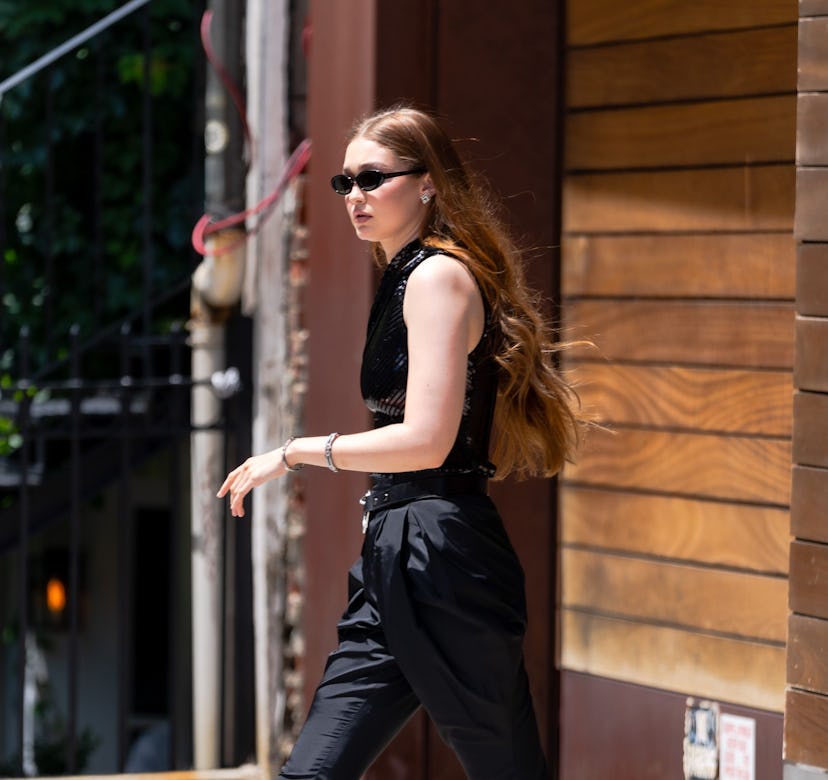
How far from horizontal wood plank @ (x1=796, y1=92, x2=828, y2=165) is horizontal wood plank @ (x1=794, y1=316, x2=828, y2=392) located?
31 centimetres

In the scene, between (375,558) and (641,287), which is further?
(641,287)

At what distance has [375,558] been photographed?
2.91 metres

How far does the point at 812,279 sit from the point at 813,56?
0.44 m

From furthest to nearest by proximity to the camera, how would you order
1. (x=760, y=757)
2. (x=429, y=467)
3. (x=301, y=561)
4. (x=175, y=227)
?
(x=175, y=227) < (x=301, y=561) < (x=760, y=757) < (x=429, y=467)

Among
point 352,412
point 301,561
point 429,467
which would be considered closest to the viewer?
point 429,467

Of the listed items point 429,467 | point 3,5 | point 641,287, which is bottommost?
point 429,467

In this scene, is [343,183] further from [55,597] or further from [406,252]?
[55,597]

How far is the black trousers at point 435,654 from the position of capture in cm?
→ 287

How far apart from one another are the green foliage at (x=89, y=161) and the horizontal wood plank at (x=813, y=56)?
4.25 meters

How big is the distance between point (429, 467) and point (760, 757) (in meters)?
1.65

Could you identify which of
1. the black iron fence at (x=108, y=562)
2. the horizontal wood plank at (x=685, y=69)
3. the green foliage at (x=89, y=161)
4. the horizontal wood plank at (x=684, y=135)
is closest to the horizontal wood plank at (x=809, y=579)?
the horizontal wood plank at (x=684, y=135)

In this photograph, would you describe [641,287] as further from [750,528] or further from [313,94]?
[313,94]

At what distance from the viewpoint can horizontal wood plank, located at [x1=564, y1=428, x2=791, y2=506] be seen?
155 inches

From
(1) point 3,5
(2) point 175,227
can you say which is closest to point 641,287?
(2) point 175,227
